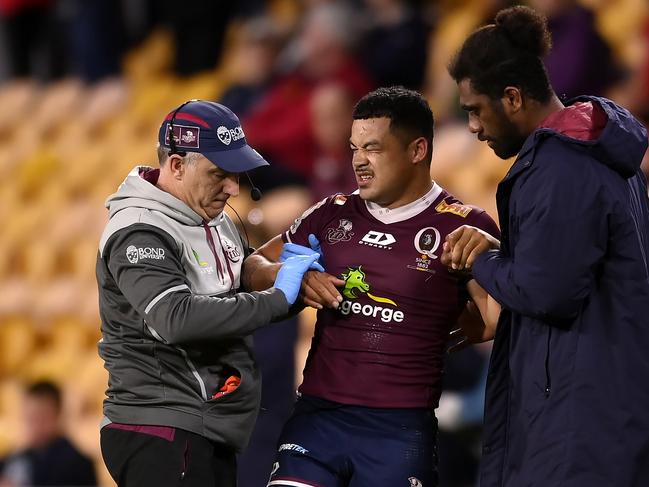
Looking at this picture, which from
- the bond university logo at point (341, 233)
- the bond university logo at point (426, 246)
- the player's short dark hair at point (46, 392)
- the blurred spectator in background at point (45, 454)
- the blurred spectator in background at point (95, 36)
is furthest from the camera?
the blurred spectator in background at point (95, 36)

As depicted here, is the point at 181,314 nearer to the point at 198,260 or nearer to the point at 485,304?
the point at 198,260

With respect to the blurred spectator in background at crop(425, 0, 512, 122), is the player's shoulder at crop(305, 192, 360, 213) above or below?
below

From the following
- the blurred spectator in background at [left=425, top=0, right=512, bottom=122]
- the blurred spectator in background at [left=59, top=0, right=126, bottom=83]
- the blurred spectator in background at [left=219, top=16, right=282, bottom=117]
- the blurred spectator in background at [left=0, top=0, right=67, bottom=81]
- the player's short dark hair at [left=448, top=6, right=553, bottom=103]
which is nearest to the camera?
the player's short dark hair at [left=448, top=6, right=553, bottom=103]

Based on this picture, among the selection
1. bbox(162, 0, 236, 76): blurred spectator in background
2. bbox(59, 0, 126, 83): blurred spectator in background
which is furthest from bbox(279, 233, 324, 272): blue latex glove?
bbox(59, 0, 126, 83): blurred spectator in background

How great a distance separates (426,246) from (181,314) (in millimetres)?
808

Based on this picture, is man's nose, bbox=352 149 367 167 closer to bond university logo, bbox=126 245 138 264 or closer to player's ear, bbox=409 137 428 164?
player's ear, bbox=409 137 428 164

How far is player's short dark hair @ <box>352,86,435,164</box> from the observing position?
413cm

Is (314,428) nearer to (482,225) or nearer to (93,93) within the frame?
(482,225)

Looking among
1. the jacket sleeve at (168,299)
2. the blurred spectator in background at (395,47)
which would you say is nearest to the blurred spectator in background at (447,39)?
the blurred spectator in background at (395,47)

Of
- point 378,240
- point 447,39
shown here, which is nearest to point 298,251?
point 378,240

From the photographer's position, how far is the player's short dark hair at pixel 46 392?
7.14 m

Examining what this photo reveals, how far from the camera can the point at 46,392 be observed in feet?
23.5

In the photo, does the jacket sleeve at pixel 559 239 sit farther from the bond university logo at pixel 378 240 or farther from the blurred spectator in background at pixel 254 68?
the blurred spectator in background at pixel 254 68

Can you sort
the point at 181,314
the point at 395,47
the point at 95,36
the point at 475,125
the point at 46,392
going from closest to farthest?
the point at 181,314, the point at 475,125, the point at 46,392, the point at 395,47, the point at 95,36
